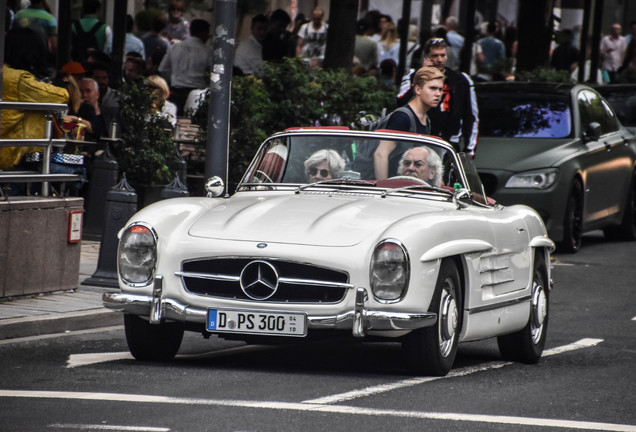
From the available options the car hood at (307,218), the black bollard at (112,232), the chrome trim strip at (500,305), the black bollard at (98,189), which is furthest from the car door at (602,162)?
the car hood at (307,218)

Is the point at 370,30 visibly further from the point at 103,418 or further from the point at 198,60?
the point at 103,418

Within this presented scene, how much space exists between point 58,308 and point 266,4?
65.6 ft

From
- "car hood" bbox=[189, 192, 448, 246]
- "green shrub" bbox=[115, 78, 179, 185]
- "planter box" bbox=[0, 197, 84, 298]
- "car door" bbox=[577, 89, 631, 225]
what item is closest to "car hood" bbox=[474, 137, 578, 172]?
"car door" bbox=[577, 89, 631, 225]

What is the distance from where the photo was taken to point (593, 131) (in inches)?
663

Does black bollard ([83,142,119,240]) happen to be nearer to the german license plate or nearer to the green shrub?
the green shrub

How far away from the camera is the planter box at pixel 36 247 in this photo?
36.6ft

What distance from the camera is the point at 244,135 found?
16828mm

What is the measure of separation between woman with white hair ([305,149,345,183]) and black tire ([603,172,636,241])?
1002cm

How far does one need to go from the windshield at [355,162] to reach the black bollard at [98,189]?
528 cm

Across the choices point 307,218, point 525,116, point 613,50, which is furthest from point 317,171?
point 613,50

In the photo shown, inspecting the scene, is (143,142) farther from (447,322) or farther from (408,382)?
(408,382)

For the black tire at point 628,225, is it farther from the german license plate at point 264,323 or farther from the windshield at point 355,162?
the german license plate at point 264,323

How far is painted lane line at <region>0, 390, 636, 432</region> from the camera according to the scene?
23.9 ft

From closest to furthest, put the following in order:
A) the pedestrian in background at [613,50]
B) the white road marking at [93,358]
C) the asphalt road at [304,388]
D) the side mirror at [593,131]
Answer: the asphalt road at [304,388]
the white road marking at [93,358]
the side mirror at [593,131]
the pedestrian in background at [613,50]
